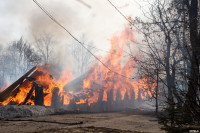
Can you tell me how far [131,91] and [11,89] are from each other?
16518 millimetres

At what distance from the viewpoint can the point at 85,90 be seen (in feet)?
72.3

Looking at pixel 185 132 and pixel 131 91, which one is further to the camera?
pixel 131 91

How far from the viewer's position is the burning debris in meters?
15.2

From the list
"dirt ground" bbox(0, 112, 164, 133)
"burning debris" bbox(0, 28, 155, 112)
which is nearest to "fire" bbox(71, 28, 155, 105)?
"burning debris" bbox(0, 28, 155, 112)

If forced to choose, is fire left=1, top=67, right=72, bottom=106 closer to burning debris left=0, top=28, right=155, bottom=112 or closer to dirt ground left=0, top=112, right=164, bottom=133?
burning debris left=0, top=28, right=155, bottom=112

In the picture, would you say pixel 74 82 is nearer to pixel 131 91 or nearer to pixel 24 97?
pixel 131 91

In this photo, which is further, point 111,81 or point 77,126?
point 111,81

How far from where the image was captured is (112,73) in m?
23.2

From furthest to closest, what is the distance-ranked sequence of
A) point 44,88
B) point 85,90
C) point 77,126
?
point 85,90 < point 44,88 < point 77,126

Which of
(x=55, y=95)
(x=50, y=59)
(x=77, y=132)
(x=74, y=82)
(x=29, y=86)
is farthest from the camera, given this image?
(x=50, y=59)

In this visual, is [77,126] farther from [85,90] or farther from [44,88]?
[85,90]

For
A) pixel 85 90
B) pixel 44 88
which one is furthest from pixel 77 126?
pixel 85 90

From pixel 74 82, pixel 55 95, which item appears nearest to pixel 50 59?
pixel 74 82

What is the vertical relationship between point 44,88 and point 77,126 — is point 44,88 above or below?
above
